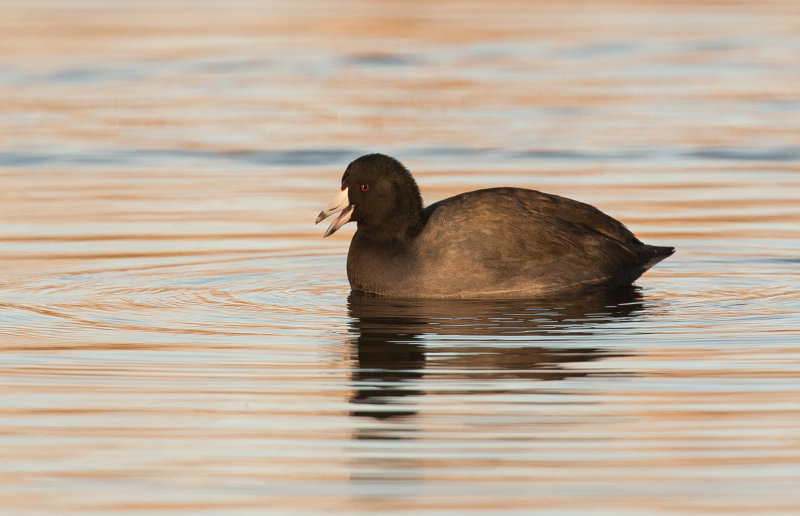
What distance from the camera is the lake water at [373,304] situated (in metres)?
6.54

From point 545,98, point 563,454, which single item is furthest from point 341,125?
point 563,454

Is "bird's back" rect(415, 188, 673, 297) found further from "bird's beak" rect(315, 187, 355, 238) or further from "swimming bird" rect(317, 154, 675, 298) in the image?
"bird's beak" rect(315, 187, 355, 238)

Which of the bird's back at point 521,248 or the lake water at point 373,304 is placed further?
the bird's back at point 521,248

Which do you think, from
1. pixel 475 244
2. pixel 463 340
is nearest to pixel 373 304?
pixel 475 244

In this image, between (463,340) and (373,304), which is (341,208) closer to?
(373,304)

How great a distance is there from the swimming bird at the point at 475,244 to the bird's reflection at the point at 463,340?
127mm

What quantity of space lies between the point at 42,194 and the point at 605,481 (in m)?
9.59

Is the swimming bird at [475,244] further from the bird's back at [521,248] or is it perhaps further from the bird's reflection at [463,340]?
the bird's reflection at [463,340]

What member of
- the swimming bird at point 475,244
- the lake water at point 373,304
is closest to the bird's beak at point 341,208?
the swimming bird at point 475,244

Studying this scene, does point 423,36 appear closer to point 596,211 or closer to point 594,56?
point 594,56

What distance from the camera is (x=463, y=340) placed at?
30.5 feet

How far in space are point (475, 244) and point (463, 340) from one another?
5.22ft

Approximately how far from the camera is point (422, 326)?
9.82m

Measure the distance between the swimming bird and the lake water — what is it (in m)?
0.23
